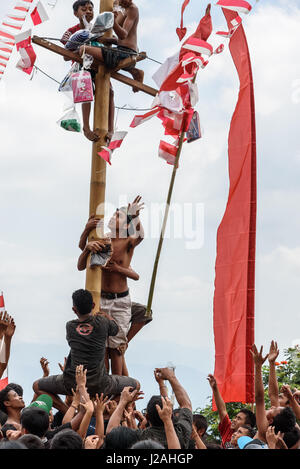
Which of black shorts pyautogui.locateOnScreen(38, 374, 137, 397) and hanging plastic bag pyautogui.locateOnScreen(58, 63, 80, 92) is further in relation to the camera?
hanging plastic bag pyautogui.locateOnScreen(58, 63, 80, 92)

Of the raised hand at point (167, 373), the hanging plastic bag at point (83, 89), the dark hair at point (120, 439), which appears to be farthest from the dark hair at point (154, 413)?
the hanging plastic bag at point (83, 89)

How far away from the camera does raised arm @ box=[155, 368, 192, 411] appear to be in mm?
5363

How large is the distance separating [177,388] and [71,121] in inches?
144

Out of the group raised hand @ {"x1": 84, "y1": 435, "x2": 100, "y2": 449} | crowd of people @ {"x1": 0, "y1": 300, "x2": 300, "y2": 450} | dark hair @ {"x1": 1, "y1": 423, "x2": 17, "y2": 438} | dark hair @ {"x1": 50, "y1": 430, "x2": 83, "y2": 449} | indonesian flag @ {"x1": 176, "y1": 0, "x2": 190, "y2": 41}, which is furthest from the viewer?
indonesian flag @ {"x1": 176, "y1": 0, "x2": 190, "y2": 41}

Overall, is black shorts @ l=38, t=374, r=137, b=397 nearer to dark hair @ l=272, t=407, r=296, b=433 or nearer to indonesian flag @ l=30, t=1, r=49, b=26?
dark hair @ l=272, t=407, r=296, b=433

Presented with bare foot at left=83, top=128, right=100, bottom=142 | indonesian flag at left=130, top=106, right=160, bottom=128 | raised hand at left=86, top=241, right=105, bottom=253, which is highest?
indonesian flag at left=130, top=106, right=160, bottom=128

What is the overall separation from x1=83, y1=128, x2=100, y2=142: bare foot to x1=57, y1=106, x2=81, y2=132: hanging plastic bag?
8.4 inches

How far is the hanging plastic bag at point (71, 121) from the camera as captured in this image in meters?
8.01

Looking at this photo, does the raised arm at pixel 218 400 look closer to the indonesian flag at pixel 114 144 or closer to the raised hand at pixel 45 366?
the raised hand at pixel 45 366

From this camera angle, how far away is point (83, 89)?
7984 millimetres

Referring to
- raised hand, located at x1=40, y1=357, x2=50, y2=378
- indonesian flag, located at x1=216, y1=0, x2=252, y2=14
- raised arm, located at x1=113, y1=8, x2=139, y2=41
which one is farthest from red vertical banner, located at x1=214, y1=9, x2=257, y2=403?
raised hand, located at x1=40, y1=357, x2=50, y2=378

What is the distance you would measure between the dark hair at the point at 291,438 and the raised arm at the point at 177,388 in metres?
0.74

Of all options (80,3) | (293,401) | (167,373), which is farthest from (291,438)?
(80,3)
